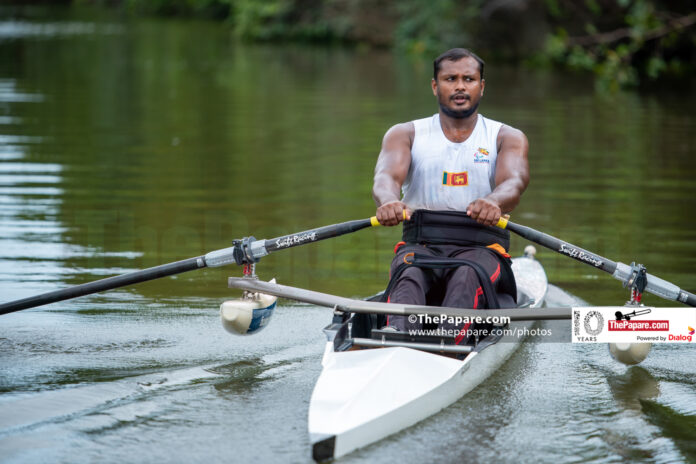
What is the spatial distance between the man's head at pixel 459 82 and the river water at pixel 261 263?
1.63 meters

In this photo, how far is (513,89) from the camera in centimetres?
2352

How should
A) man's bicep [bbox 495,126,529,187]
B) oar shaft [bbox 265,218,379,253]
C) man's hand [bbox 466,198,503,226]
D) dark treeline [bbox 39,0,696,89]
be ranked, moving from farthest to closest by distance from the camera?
dark treeline [bbox 39,0,696,89]
man's bicep [bbox 495,126,529,187]
oar shaft [bbox 265,218,379,253]
man's hand [bbox 466,198,503,226]

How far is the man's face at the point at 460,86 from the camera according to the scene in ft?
19.0

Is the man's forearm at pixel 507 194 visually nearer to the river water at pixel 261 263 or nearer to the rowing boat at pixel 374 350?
the rowing boat at pixel 374 350

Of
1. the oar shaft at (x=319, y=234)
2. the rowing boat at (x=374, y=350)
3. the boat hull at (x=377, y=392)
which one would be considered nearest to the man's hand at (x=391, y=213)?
the rowing boat at (x=374, y=350)

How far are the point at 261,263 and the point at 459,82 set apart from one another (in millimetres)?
3349

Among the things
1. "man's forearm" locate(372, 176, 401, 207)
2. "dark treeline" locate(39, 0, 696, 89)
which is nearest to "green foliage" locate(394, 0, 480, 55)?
"dark treeline" locate(39, 0, 696, 89)

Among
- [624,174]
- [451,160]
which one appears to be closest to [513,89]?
[624,174]

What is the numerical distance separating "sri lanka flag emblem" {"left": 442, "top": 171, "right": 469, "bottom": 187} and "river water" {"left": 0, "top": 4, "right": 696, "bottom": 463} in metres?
1.20

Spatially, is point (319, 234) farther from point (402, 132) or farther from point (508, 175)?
point (508, 175)

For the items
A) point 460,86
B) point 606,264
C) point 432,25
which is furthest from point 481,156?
point 432,25

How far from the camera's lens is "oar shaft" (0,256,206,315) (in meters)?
5.63

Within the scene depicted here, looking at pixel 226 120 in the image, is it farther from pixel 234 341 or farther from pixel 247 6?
pixel 247 6

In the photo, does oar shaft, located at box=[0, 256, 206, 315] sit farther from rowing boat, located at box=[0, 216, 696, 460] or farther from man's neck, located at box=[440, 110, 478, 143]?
man's neck, located at box=[440, 110, 478, 143]
